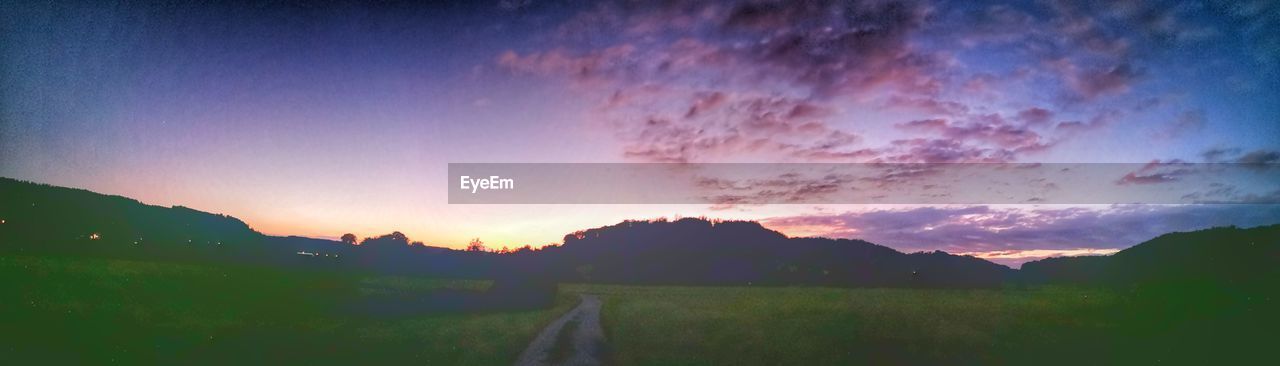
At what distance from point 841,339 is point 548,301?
3922cm

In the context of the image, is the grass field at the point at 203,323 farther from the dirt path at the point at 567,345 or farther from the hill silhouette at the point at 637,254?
the hill silhouette at the point at 637,254

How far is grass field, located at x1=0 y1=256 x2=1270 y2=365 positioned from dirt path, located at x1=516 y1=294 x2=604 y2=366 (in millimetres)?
1013

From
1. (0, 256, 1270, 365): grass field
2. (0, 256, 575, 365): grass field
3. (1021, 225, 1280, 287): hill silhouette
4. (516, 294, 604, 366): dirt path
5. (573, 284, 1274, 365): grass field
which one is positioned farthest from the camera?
(1021, 225, 1280, 287): hill silhouette

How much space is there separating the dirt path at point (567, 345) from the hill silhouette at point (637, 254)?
3050 centimetres

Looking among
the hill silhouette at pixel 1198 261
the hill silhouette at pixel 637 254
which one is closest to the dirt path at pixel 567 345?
the hill silhouette at pixel 637 254

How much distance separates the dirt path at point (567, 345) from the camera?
2322 centimetres

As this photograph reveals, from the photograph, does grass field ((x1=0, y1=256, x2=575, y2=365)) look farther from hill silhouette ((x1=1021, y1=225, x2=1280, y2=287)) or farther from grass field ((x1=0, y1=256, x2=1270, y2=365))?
hill silhouette ((x1=1021, y1=225, x2=1280, y2=287))

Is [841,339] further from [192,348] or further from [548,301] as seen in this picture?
[548,301]

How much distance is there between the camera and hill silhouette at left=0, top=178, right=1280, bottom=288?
49.4 meters

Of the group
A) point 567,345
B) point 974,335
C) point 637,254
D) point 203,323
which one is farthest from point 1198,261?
point 637,254

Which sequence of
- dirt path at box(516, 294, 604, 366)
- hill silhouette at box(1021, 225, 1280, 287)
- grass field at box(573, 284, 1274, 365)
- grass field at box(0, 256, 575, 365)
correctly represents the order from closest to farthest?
1. grass field at box(0, 256, 575, 365)
2. dirt path at box(516, 294, 604, 366)
3. grass field at box(573, 284, 1274, 365)
4. hill silhouette at box(1021, 225, 1280, 287)

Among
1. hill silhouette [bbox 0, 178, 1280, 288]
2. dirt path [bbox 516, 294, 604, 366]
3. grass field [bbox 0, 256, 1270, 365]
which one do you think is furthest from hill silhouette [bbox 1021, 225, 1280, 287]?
dirt path [bbox 516, 294, 604, 366]

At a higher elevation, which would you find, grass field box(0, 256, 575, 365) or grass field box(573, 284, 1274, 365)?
grass field box(0, 256, 575, 365)

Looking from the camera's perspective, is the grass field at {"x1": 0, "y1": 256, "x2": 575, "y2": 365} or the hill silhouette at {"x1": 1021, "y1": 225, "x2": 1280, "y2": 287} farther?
the hill silhouette at {"x1": 1021, "y1": 225, "x2": 1280, "y2": 287}
